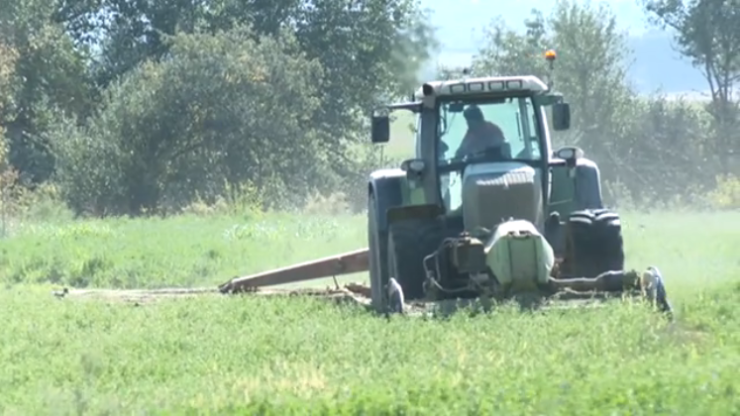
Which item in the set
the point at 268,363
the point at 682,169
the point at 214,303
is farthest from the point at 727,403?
the point at 682,169

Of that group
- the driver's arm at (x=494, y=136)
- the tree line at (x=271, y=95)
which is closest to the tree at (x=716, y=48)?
the tree line at (x=271, y=95)

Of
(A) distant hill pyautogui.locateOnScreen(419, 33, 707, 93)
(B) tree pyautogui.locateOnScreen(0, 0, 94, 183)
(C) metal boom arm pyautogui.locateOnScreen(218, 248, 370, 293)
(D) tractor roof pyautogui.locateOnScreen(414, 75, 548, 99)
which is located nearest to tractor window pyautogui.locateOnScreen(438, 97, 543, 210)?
(D) tractor roof pyautogui.locateOnScreen(414, 75, 548, 99)

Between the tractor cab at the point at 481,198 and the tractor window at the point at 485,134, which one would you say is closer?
the tractor cab at the point at 481,198

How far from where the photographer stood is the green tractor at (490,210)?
44.8 feet

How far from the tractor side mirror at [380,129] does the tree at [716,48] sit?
36.4m

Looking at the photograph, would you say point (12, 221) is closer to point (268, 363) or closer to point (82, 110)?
point (82, 110)

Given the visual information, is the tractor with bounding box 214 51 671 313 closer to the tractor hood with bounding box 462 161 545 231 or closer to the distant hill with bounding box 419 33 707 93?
the tractor hood with bounding box 462 161 545 231

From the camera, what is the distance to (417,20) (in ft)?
147

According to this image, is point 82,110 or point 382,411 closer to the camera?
point 382,411

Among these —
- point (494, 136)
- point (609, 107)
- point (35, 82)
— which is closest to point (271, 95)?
point (35, 82)

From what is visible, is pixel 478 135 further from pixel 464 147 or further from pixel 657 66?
pixel 657 66

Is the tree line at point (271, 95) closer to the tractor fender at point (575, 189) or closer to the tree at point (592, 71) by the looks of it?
the tree at point (592, 71)

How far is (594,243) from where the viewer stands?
14492mm

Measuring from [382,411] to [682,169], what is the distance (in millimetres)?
42645
